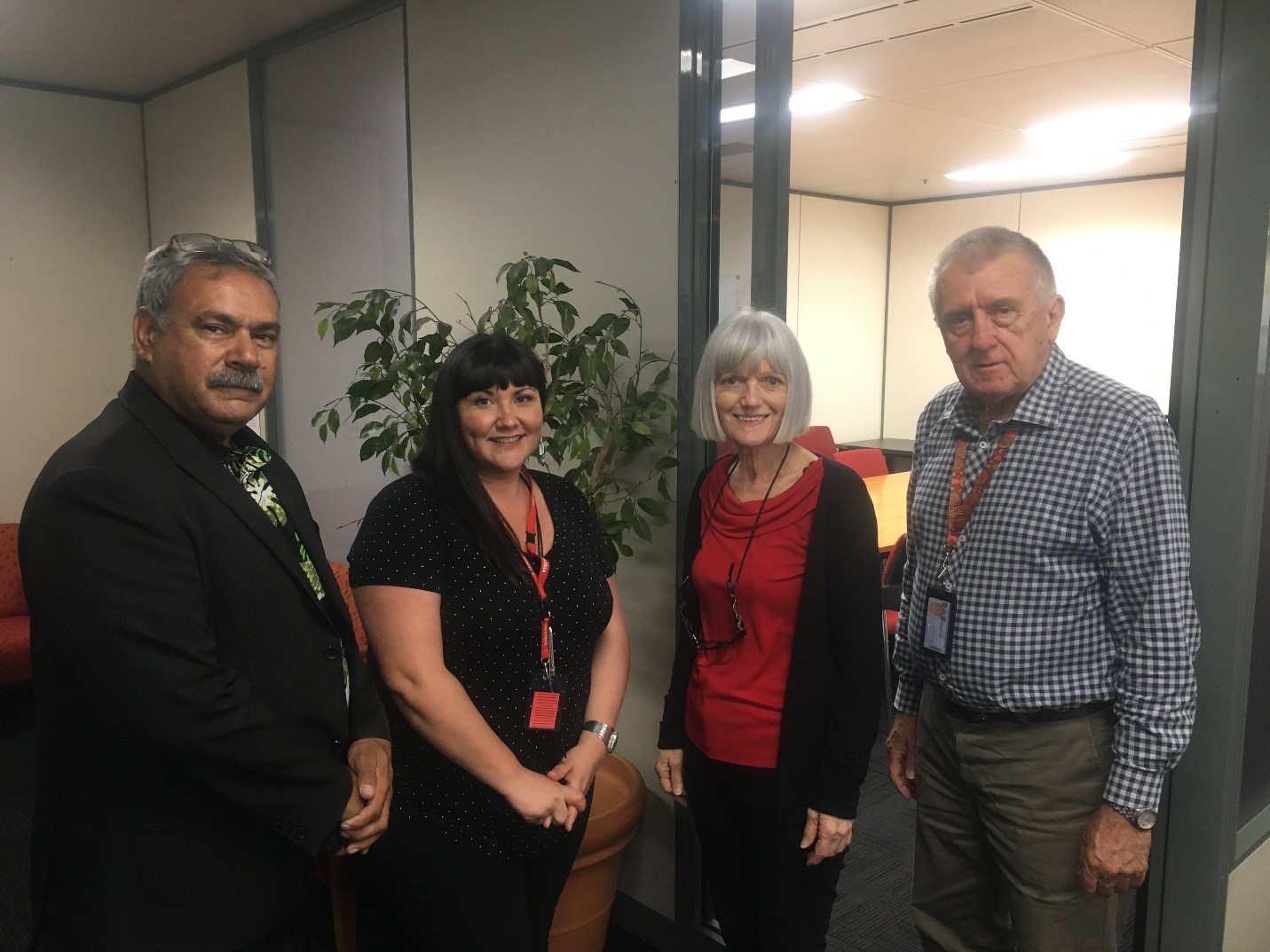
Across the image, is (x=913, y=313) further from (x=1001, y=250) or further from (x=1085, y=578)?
(x=1085, y=578)

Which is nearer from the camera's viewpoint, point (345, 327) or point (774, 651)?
point (774, 651)

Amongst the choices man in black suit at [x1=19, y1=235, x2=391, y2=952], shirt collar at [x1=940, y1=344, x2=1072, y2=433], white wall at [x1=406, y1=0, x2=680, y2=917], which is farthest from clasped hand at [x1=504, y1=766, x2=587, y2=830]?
shirt collar at [x1=940, y1=344, x2=1072, y2=433]

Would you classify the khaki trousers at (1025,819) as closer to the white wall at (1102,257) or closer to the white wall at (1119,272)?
the white wall at (1102,257)

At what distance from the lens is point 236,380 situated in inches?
52.7

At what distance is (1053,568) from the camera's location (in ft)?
4.80

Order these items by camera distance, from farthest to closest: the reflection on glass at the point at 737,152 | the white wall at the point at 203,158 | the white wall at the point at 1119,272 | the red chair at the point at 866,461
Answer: the white wall at the point at 1119,272 → the red chair at the point at 866,461 → the white wall at the point at 203,158 → the reflection on glass at the point at 737,152

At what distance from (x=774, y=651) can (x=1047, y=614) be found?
46 centimetres

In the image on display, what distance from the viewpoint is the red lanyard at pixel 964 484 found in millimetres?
1567

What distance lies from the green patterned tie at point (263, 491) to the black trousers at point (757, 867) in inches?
27.7

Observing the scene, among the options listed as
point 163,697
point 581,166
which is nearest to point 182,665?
point 163,697

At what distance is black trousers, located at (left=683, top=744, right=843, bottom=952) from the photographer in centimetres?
159

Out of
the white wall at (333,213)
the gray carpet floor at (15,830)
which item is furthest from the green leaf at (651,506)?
the gray carpet floor at (15,830)

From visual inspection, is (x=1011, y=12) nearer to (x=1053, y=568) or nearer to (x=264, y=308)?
(x=1053, y=568)

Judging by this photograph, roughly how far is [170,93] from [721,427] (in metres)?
4.40
